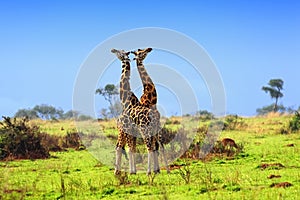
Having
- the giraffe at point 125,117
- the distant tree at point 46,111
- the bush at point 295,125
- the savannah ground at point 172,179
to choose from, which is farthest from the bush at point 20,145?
the distant tree at point 46,111

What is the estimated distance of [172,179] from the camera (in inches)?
455

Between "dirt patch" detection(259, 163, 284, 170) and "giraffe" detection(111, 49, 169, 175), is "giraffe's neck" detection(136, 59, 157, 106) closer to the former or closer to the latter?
"giraffe" detection(111, 49, 169, 175)

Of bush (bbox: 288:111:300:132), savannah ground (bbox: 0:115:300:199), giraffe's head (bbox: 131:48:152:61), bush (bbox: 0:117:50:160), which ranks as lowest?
savannah ground (bbox: 0:115:300:199)

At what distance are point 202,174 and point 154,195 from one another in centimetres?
231

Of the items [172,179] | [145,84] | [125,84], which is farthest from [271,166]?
[125,84]

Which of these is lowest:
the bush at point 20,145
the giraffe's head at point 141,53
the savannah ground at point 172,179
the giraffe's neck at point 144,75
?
the savannah ground at point 172,179

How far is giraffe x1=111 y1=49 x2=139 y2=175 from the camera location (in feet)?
42.1

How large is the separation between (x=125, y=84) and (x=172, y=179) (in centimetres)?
286

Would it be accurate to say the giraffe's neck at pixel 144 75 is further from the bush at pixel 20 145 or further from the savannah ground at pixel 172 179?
the bush at pixel 20 145

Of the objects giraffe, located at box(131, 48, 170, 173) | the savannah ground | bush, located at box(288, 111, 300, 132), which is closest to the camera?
the savannah ground

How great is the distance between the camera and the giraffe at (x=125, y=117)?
12836 millimetres

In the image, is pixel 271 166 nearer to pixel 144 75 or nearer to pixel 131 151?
pixel 131 151

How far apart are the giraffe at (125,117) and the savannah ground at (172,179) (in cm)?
55

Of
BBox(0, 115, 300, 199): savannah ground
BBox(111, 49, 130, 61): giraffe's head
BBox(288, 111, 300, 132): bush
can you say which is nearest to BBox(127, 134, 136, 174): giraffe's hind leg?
BBox(0, 115, 300, 199): savannah ground
